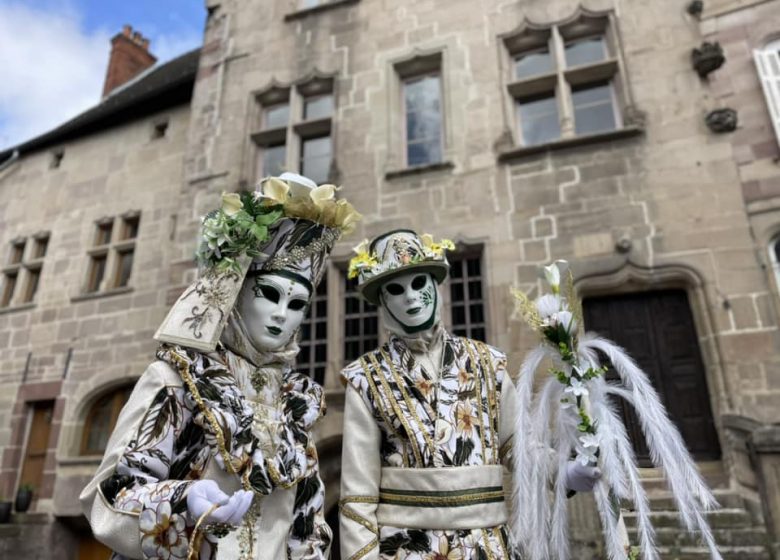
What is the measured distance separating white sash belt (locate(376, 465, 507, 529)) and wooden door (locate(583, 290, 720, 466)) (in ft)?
12.3

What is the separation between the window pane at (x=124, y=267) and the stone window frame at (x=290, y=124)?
295 centimetres

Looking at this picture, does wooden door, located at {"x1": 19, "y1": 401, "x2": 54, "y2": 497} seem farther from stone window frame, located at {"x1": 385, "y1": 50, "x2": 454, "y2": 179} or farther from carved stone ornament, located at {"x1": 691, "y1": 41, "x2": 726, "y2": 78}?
carved stone ornament, located at {"x1": 691, "y1": 41, "x2": 726, "y2": 78}

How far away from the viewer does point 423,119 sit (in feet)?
24.8

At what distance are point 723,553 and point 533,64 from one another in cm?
595

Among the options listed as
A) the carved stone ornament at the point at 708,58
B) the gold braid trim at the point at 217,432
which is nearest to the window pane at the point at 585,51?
the carved stone ornament at the point at 708,58

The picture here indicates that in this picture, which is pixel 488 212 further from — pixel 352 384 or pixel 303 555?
pixel 303 555

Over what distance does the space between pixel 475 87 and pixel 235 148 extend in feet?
12.4

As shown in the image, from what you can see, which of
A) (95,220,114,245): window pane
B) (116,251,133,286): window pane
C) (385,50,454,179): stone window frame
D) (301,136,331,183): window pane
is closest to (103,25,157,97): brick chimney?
A: (95,220,114,245): window pane

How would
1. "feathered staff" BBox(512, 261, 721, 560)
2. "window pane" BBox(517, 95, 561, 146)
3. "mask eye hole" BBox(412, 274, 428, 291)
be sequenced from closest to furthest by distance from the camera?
"feathered staff" BBox(512, 261, 721, 560) < "mask eye hole" BBox(412, 274, 428, 291) < "window pane" BBox(517, 95, 561, 146)

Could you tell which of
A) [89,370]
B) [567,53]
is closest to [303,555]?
[567,53]

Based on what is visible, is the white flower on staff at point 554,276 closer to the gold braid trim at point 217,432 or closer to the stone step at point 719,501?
the gold braid trim at point 217,432

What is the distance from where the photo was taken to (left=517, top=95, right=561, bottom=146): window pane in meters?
6.84

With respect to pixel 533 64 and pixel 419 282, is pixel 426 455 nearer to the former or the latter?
pixel 419 282

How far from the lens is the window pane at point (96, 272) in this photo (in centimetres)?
939
